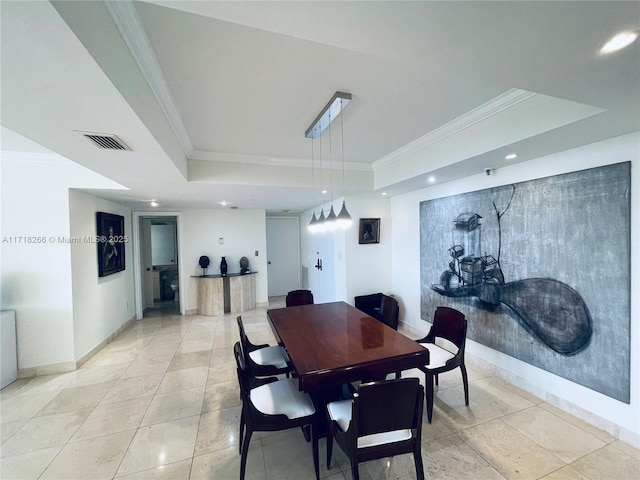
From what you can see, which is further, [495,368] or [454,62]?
[495,368]

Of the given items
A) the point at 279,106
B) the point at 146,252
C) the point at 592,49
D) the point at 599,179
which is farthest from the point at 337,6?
the point at 146,252

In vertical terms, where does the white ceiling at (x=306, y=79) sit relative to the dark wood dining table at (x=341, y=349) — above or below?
above

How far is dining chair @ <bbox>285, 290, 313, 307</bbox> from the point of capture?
12.1 ft

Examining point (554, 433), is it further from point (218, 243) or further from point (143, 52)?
point (218, 243)

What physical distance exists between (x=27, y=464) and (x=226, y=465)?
4.67ft

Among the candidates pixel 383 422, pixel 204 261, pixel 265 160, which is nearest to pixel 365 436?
pixel 383 422

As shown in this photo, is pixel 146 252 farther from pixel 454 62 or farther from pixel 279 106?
pixel 454 62

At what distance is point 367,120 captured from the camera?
8.13 ft

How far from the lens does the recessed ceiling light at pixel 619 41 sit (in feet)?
3.38

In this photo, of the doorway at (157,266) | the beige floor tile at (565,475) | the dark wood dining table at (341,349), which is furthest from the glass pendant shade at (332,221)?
the doorway at (157,266)

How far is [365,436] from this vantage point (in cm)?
150

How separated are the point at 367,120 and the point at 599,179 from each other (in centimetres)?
192

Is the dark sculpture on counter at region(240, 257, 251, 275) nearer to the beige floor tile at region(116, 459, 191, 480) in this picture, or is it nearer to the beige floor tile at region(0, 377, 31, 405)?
the beige floor tile at region(0, 377, 31, 405)

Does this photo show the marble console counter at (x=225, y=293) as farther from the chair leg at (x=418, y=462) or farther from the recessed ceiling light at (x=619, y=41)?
the recessed ceiling light at (x=619, y=41)
